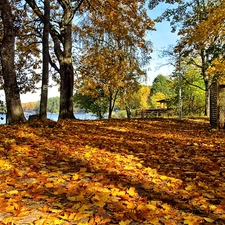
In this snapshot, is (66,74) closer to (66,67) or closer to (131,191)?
(66,67)

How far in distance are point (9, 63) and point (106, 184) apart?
22.0 feet

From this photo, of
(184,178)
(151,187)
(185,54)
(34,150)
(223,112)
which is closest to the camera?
(151,187)

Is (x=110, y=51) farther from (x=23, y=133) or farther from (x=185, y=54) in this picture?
(x=23, y=133)

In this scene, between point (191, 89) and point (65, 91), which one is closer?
point (65, 91)

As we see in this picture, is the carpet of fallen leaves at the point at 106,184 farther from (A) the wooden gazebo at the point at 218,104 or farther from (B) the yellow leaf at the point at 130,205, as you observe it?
(A) the wooden gazebo at the point at 218,104

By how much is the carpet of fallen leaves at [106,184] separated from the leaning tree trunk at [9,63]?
284 cm

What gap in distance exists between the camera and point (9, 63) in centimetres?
861

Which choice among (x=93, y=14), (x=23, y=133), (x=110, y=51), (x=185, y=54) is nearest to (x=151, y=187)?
(x=23, y=133)

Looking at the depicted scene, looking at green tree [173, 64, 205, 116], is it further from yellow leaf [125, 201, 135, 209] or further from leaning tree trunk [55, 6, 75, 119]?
yellow leaf [125, 201, 135, 209]

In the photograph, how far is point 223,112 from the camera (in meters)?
10.6

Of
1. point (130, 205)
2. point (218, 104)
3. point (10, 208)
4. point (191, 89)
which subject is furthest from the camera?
point (191, 89)

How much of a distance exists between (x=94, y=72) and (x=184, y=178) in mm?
16630

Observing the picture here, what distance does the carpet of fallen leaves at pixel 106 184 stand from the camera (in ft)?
8.20

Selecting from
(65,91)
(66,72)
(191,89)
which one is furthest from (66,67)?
(191,89)
